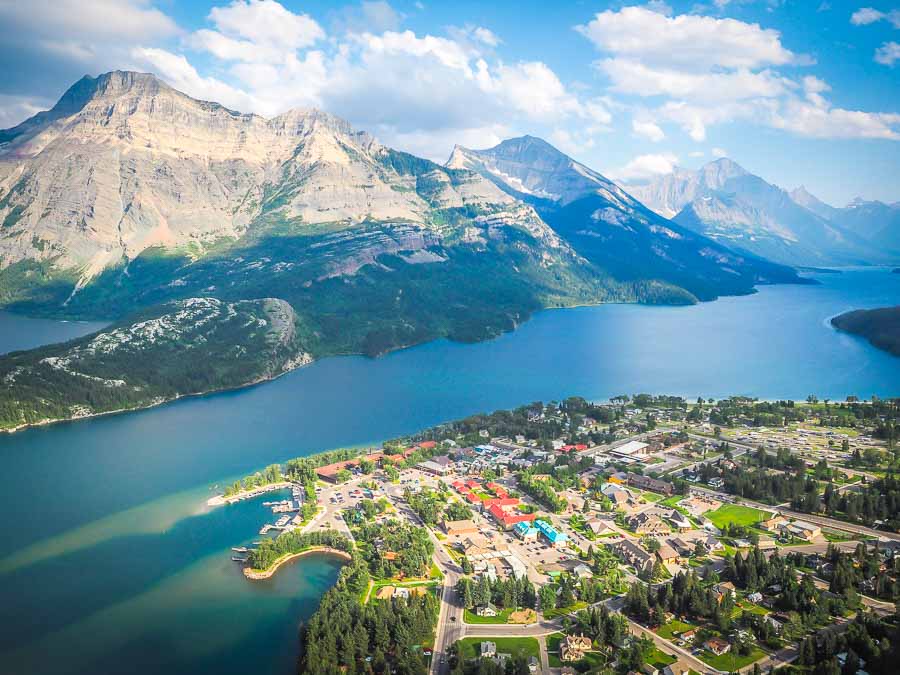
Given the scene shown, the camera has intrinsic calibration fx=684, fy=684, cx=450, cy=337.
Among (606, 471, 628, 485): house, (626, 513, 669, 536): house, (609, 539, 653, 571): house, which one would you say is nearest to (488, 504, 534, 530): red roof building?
(609, 539, 653, 571): house

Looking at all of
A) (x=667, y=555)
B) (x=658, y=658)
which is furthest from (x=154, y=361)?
(x=658, y=658)

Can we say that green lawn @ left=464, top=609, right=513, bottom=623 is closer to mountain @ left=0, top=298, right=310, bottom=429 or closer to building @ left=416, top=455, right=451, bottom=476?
building @ left=416, top=455, right=451, bottom=476

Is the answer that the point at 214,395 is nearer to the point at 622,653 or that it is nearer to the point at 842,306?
the point at 622,653

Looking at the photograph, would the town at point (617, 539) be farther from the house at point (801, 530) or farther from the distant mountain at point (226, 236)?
the distant mountain at point (226, 236)

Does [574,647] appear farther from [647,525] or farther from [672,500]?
[672,500]

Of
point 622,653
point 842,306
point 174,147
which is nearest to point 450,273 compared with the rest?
point 174,147

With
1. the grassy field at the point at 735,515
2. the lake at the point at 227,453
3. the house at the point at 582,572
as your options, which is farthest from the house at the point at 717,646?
the lake at the point at 227,453
